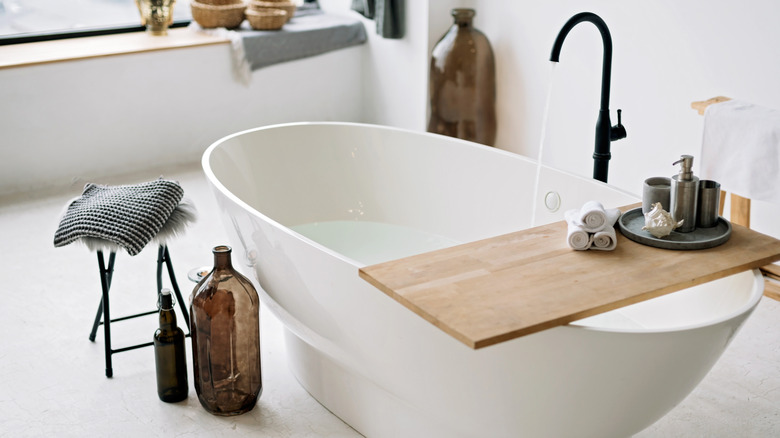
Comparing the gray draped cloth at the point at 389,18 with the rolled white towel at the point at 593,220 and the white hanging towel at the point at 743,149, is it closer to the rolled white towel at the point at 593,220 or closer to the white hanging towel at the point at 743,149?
the white hanging towel at the point at 743,149

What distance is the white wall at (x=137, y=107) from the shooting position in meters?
3.98

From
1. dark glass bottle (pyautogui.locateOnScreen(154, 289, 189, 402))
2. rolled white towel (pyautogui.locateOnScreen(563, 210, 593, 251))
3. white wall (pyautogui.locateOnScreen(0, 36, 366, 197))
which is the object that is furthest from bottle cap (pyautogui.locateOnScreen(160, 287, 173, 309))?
white wall (pyautogui.locateOnScreen(0, 36, 366, 197))

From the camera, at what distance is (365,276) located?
5.50 feet

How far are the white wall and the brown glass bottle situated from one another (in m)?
0.92

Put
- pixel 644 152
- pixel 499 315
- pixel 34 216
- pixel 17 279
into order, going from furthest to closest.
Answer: pixel 34 216
pixel 644 152
pixel 17 279
pixel 499 315

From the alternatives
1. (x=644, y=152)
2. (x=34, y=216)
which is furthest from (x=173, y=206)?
(x=644, y=152)

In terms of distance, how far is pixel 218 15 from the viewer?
180 inches

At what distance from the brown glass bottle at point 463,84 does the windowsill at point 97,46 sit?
3.92 ft

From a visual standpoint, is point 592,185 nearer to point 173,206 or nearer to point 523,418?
point 523,418

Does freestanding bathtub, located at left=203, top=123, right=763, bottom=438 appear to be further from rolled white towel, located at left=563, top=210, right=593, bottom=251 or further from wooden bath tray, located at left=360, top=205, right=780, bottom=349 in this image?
rolled white towel, located at left=563, top=210, right=593, bottom=251

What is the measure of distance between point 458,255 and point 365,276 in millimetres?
211

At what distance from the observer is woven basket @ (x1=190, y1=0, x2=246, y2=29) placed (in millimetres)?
4566

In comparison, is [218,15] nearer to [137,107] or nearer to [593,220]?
[137,107]

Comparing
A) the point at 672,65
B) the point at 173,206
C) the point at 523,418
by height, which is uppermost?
the point at 672,65
